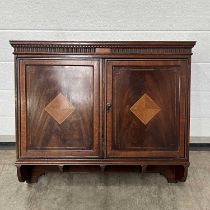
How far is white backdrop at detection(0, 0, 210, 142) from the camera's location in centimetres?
184

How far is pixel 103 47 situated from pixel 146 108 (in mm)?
357

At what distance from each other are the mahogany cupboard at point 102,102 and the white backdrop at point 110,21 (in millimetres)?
488

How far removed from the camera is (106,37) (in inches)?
73.5

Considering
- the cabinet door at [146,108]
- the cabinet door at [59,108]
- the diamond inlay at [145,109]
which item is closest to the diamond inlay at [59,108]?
the cabinet door at [59,108]

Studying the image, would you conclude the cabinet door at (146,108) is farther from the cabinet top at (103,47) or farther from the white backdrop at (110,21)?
the white backdrop at (110,21)

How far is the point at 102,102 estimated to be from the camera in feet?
4.71

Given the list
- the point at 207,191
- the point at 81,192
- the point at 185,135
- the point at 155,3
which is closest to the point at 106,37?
the point at 155,3

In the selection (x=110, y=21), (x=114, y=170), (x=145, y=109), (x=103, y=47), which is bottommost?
(x=114, y=170)

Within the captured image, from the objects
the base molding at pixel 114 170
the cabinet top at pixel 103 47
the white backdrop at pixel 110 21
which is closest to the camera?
the cabinet top at pixel 103 47

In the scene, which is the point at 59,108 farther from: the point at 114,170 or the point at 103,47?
the point at 114,170

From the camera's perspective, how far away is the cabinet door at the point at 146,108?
1422 millimetres

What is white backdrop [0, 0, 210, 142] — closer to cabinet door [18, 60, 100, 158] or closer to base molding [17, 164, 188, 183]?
cabinet door [18, 60, 100, 158]

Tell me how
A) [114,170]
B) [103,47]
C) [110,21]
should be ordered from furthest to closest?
1. [110,21]
2. [114,170]
3. [103,47]

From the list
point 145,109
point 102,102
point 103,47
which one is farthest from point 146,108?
point 103,47
